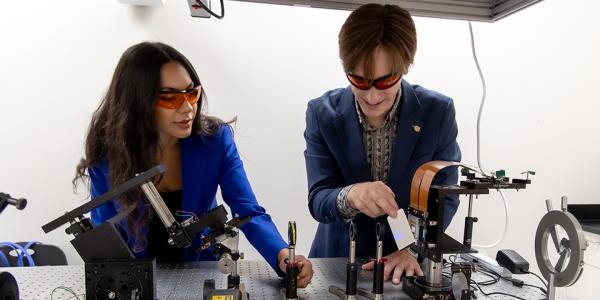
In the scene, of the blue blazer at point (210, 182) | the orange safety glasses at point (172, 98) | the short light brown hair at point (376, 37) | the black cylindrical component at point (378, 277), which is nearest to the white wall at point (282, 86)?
the blue blazer at point (210, 182)

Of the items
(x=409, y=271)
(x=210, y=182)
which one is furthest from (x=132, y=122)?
(x=409, y=271)

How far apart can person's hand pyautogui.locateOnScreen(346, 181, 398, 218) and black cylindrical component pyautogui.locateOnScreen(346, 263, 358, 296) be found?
0.15 meters

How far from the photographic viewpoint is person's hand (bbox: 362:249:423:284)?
106 cm

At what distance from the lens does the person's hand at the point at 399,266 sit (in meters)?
1.06

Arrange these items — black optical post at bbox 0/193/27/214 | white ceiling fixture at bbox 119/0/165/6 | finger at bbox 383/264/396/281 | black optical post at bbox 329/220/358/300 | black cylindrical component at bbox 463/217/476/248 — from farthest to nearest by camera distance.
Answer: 1. white ceiling fixture at bbox 119/0/165/6
2. finger at bbox 383/264/396/281
3. black cylindrical component at bbox 463/217/476/248
4. black optical post at bbox 329/220/358/300
5. black optical post at bbox 0/193/27/214

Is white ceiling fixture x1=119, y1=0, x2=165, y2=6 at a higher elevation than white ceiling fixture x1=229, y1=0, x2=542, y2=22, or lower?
higher

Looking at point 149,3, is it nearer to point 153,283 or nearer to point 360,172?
point 360,172

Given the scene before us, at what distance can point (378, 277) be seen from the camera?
879 millimetres

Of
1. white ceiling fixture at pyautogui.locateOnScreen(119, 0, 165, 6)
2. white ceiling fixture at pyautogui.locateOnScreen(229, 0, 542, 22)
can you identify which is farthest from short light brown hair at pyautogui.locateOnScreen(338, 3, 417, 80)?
white ceiling fixture at pyautogui.locateOnScreen(119, 0, 165, 6)

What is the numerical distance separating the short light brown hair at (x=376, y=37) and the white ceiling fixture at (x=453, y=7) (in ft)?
0.42

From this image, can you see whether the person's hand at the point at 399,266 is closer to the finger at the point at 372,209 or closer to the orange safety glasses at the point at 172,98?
the finger at the point at 372,209

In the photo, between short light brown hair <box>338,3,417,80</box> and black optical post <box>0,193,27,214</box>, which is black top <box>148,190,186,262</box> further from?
short light brown hair <box>338,3,417,80</box>

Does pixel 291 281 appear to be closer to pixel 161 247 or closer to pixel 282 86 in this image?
pixel 161 247

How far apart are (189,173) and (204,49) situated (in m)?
1.04
